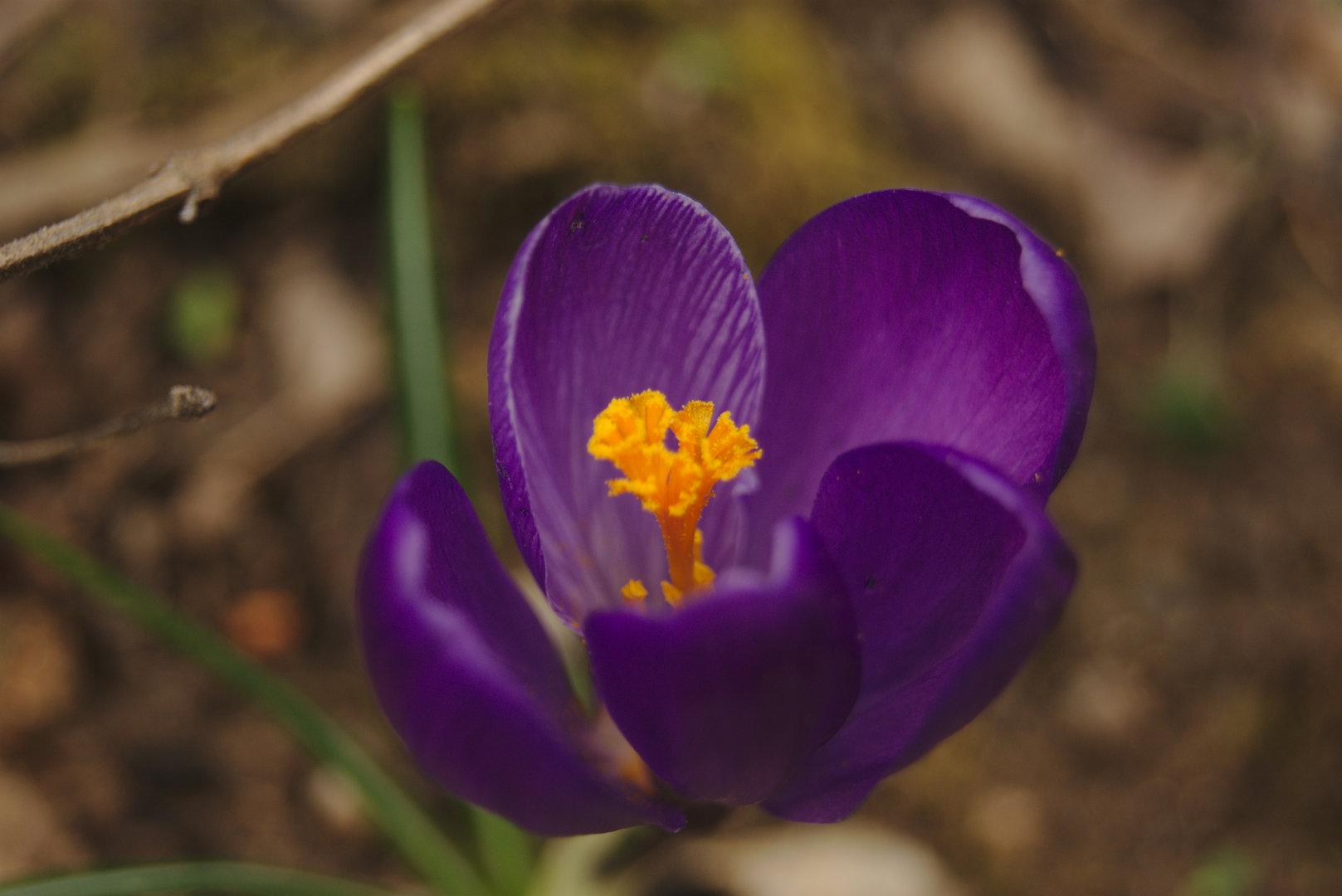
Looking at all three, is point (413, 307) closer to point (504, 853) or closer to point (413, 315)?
point (413, 315)

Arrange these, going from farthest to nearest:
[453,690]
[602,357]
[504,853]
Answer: [504,853]
[602,357]
[453,690]

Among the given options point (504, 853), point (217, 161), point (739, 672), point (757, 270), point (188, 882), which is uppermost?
point (217, 161)

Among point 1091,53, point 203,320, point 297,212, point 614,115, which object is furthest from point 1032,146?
point 203,320

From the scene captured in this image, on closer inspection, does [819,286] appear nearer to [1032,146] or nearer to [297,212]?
[297,212]

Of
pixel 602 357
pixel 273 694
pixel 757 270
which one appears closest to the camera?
pixel 602 357

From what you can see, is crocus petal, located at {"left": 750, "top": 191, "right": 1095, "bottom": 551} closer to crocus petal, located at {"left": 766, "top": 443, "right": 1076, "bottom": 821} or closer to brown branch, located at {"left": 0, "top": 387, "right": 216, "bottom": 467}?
crocus petal, located at {"left": 766, "top": 443, "right": 1076, "bottom": 821}

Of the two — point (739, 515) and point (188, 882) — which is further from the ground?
point (739, 515)

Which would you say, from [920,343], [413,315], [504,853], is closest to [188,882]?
[504,853]

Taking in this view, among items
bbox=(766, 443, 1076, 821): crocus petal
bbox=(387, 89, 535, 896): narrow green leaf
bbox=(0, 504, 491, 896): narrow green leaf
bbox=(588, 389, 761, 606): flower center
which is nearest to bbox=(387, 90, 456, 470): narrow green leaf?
bbox=(387, 89, 535, 896): narrow green leaf
